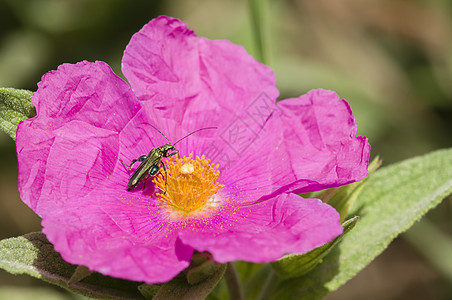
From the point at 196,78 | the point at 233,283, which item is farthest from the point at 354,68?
the point at 233,283

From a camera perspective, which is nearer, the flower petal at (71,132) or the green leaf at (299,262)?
the flower petal at (71,132)

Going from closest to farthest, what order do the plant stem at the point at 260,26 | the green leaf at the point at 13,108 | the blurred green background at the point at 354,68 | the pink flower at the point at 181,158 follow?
the pink flower at the point at 181,158
the green leaf at the point at 13,108
the plant stem at the point at 260,26
the blurred green background at the point at 354,68

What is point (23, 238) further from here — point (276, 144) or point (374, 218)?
point (374, 218)

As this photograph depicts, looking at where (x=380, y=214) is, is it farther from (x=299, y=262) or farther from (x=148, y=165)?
(x=148, y=165)

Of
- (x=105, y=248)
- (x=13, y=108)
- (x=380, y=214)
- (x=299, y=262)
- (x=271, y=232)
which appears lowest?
(x=380, y=214)

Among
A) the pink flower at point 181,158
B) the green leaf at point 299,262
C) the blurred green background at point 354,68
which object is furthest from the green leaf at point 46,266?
the blurred green background at point 354,68

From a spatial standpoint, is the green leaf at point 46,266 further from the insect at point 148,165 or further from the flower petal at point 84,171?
the insect at point 148,165
